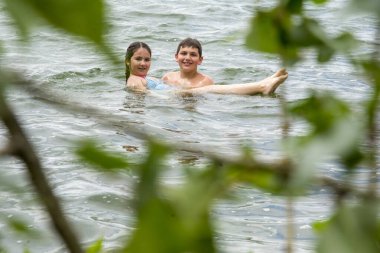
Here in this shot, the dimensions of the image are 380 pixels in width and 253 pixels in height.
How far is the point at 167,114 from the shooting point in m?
11.0

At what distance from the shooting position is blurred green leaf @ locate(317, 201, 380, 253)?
78cm

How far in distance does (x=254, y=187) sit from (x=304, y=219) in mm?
6042

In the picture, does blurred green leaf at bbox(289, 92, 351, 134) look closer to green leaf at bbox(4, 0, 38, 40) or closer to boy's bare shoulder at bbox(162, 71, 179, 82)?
green leaf at bbox(4, 0, 38, 40)

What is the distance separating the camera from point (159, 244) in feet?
2.40

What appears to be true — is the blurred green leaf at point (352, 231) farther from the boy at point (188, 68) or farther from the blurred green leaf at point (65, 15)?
the boy at point (188, 68)

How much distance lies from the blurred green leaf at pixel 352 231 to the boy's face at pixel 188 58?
12.4 meters

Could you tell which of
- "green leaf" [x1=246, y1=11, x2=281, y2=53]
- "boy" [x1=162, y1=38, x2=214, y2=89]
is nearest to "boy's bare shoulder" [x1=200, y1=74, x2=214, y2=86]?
"boy" [x1=162, y1=38, x2=214, y2=89]

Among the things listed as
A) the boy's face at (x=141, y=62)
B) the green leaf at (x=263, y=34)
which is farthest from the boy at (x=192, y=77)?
the green leaf at (x=263, y=34)

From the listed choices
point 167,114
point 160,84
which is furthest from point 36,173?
point 160,84

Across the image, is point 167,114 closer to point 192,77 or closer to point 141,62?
point 141,62

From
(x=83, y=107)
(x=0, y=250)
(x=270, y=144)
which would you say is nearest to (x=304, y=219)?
(x=270, y=144)

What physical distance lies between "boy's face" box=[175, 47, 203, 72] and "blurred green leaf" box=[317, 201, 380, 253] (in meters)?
12.4

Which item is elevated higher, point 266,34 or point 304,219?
point 266,34

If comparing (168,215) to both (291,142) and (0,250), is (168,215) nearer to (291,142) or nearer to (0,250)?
(291,142)
